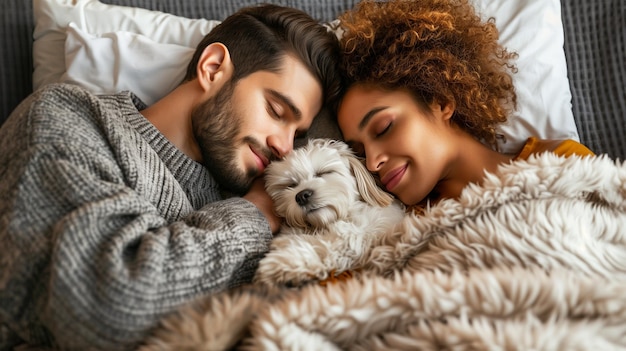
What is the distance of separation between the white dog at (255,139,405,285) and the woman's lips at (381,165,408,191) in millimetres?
37

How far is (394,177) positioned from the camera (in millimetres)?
1644

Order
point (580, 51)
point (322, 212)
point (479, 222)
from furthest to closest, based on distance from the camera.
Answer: point (580, 51), point (322, 212), point (479, 222)

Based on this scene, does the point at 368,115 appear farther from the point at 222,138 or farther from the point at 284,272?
the point at 284,272

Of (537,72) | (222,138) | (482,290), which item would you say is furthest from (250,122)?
(537,72)

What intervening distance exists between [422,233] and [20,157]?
3.17 feet

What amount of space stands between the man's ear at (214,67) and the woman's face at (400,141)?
0.44 m

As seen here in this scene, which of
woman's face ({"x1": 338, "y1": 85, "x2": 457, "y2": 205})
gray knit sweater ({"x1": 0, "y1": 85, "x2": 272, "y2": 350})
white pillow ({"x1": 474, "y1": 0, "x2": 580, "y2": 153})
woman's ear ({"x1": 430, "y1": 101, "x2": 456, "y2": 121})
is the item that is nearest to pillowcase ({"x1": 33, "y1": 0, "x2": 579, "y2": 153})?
white pillow ({"x1": 474, "y1": 0, "x2": 580, "y2": 153})

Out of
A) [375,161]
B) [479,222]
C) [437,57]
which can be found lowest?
[375,161]

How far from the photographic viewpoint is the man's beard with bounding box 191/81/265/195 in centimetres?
164

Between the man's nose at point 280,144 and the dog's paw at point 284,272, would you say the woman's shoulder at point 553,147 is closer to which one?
the man's nose at point 280,144

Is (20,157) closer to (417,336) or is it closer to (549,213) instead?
(417,336)

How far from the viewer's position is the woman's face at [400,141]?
163cm

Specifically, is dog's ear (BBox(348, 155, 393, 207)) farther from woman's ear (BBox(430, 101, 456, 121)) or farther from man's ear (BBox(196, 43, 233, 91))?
man's ear (BBox(196, 43, 233, 91))

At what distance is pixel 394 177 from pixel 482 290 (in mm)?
702
